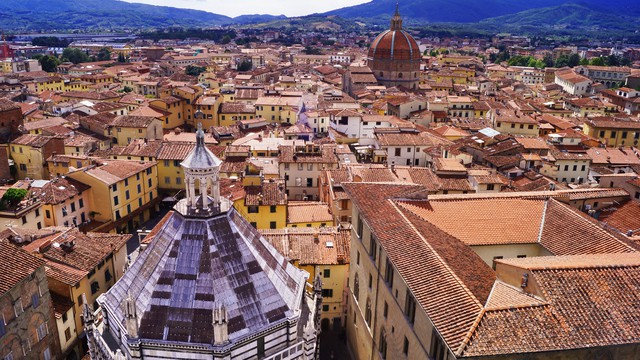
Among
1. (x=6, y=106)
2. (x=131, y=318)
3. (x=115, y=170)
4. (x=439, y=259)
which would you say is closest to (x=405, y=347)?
(x=439, y=259)

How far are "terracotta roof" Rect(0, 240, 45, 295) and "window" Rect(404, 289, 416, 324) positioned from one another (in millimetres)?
18366

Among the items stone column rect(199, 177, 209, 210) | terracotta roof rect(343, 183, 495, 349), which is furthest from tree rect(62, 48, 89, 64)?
stone column rect(199, 177, 209, 210)

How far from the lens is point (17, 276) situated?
24.6 metres

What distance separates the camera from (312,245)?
32.9 m

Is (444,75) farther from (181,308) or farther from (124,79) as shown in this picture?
(181,308)

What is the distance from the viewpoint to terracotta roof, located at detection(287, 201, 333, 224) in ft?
130

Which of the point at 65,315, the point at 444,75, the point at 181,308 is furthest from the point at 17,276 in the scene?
the point at 444,75

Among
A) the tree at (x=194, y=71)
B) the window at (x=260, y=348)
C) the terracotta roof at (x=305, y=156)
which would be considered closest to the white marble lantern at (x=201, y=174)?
the window at (x=260, y=348)

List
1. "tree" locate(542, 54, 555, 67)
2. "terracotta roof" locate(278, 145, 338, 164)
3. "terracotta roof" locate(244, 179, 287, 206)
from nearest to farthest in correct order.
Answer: "terracotta roof" locate(244, 179, 287, 206), "terracotta roof" locate(278, 145, 338, 164), "tree" locate(542, 54, 555, 67)

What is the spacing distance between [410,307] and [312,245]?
12.7 m

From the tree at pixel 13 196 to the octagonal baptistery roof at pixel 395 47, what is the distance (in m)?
90.4

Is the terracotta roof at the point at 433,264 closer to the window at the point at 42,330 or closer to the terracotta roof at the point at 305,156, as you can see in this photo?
the window at the point at 42,330

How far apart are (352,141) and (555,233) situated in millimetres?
40508

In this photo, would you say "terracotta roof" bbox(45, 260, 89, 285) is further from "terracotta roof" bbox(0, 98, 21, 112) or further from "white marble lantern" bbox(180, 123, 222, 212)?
"terracotta roof" bbox(0, 98, 21, 112)
